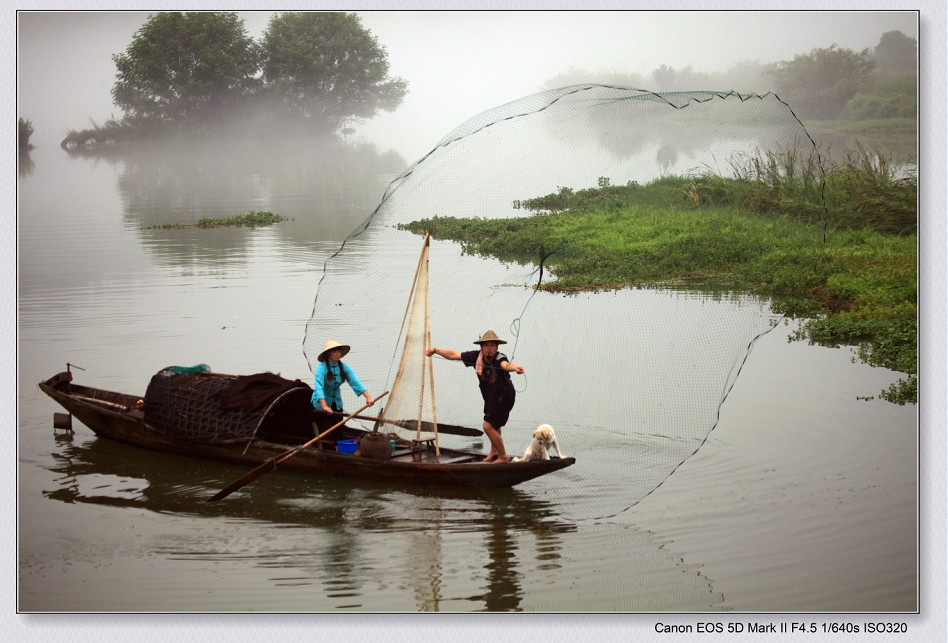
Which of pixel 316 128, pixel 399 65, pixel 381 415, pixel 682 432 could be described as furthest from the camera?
pixel 316 128

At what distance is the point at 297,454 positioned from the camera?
249 inches

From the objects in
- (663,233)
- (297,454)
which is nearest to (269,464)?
(297,454)

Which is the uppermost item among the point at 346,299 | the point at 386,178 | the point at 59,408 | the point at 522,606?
the point at 386,178

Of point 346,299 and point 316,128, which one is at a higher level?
point 316,128

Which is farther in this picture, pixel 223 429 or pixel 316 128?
pixel 316 128

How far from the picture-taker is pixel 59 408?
25.2 feet

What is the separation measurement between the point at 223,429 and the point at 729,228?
328 cm

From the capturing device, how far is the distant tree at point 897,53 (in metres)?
6.99

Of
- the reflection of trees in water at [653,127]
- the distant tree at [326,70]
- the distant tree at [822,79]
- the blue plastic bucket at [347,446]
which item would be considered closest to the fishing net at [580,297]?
the reflection of trees in water at [653,127]

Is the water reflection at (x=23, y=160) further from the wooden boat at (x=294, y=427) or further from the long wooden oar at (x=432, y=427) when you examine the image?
the long wooden oar at (x=432, y=427)

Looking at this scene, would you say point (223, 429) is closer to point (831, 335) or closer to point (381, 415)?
point (381, 415)

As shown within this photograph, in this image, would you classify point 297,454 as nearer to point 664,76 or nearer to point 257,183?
point 664,76

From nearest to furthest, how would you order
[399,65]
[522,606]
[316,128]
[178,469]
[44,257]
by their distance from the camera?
[522,606], [178,469], [44,257], [399,65], [316,128]

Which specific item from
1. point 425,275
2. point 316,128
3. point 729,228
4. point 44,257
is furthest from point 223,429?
point 316,128
